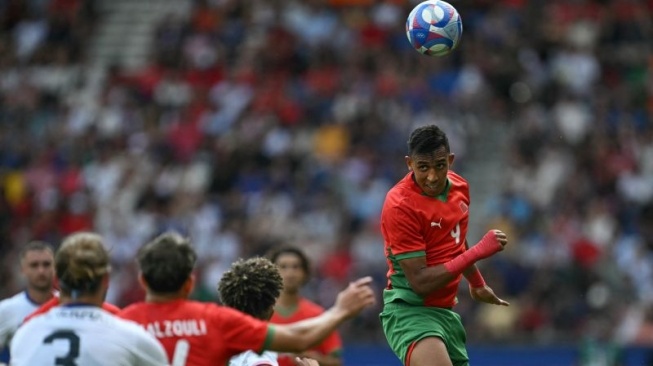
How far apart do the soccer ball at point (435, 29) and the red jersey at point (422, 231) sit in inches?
58.4

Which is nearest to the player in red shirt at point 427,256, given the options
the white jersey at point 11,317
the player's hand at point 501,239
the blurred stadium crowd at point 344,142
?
the player's hand at point 501,239

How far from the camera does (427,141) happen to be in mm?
8453

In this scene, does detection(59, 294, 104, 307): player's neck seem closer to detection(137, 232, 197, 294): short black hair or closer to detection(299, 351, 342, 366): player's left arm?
detection(137, 232, 197, 294): short black hair

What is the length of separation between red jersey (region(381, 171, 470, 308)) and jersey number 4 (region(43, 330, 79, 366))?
282 centimetres

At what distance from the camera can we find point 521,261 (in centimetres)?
1744

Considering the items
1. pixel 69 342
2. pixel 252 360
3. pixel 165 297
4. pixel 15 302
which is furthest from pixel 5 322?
pixel 69 342

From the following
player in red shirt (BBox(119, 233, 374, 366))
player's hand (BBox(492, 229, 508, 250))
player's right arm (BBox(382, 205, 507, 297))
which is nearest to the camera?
player in red shirt (BBox(119, 233, 374, 366))

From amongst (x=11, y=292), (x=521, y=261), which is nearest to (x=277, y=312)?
(x=521, y=261)

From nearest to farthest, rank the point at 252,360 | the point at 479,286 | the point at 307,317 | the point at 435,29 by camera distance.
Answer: the point at 252,360
the point at 479,286
the point at 435,29
the point at 307,317

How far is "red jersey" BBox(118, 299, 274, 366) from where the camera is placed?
21.8ft

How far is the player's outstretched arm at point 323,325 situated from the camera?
21.3 feet

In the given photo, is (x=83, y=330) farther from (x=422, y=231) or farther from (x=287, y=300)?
(x=287, y=300)

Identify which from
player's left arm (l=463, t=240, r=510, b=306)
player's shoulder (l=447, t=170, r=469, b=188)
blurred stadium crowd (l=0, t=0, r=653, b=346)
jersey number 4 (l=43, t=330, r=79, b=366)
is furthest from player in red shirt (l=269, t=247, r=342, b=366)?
blurred stadium crowd (l=0, t=0, r=653, b=346)

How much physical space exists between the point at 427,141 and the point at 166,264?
2.44 m
